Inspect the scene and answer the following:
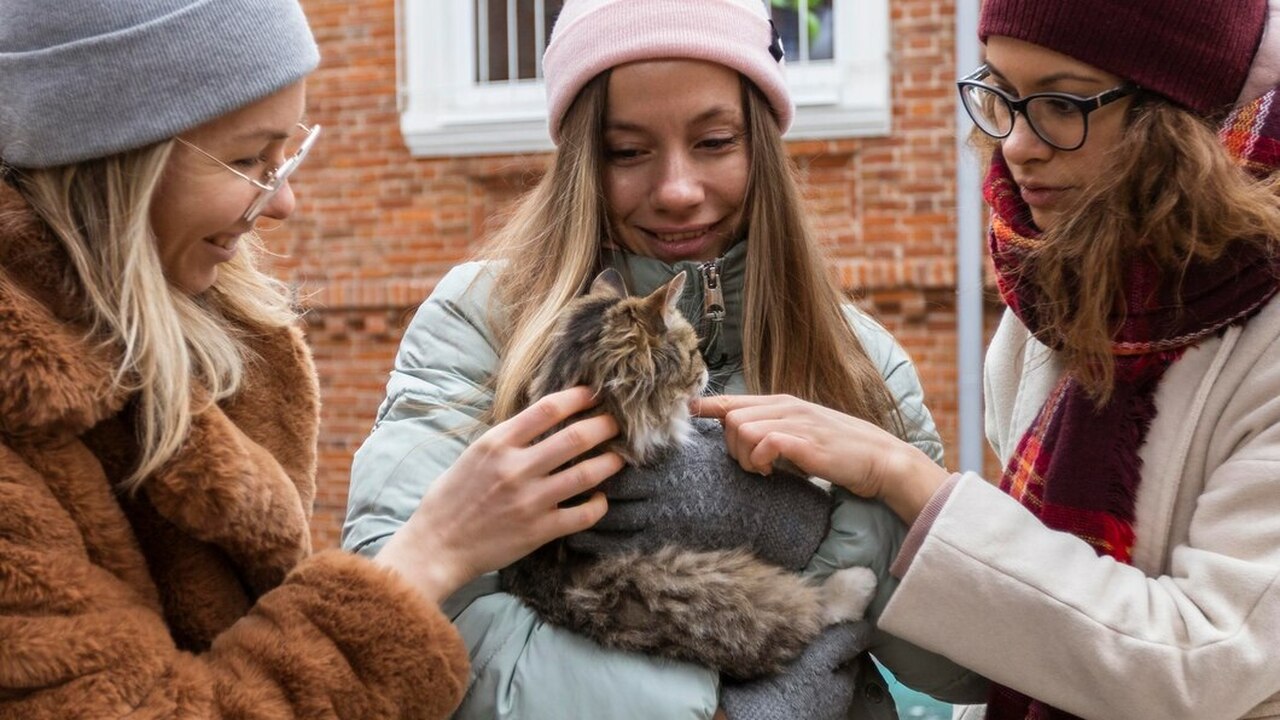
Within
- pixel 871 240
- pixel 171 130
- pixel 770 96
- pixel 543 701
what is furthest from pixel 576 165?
pixel 871 240

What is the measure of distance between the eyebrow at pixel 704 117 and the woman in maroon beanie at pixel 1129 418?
481mm

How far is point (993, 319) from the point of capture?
6797 millimetres

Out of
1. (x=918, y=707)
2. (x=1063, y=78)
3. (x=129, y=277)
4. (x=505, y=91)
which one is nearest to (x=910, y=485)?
(x=1063, y=78)

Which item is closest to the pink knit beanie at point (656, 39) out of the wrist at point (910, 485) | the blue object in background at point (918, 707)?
the wrist at point (910, 485)

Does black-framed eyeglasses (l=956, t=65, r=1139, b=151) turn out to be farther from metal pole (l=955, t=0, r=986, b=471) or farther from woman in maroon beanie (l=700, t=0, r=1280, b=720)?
metal pole (l=955, t=0, r=986, b=471)

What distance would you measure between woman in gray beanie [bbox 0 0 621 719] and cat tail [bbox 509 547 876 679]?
0.16 metres

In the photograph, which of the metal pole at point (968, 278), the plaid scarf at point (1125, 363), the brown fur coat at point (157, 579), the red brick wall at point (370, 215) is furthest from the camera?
the red brick wall at point (370, 215)

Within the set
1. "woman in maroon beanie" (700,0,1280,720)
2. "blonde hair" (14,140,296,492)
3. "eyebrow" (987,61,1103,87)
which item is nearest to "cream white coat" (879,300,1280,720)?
"woman in maroon beanie" (700,0,1280,720)

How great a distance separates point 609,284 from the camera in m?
2.29

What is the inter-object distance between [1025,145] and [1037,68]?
5.3 inches

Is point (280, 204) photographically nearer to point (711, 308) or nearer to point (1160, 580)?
point (711, 308)

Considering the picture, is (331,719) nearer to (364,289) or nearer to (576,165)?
(576,165)

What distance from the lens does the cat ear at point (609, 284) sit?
228 cm

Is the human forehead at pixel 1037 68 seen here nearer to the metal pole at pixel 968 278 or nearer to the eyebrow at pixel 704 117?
the eyebrow at pixel 704 117
